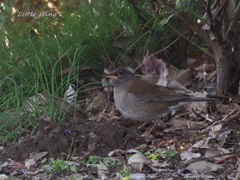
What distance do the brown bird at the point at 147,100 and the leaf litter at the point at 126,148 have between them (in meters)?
0.14

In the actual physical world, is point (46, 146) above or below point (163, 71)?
below

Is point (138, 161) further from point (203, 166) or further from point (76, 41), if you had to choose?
point (76, 41)

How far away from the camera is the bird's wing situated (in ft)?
20.1

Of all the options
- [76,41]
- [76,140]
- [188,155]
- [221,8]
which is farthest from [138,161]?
[76,41]

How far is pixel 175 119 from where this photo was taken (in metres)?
6.10

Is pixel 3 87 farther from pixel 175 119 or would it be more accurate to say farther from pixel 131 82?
pixel 175 119

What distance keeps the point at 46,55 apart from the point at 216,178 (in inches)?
138

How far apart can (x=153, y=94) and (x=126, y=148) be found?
1.24 metres

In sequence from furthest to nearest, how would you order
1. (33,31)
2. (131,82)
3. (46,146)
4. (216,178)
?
1. (33,31)
2. (131,82)
3. (46,146)
4. (216,178)

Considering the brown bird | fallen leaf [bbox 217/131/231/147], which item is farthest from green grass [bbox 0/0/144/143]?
fallen leaf [bbox 217/131/231/147]

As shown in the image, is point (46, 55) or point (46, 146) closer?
point (46, 146)

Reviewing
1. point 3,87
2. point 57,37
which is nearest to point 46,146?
point 3,87

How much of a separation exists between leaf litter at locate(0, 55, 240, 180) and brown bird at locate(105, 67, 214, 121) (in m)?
0.14

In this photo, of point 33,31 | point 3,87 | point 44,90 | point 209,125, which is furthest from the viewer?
point 33,31
